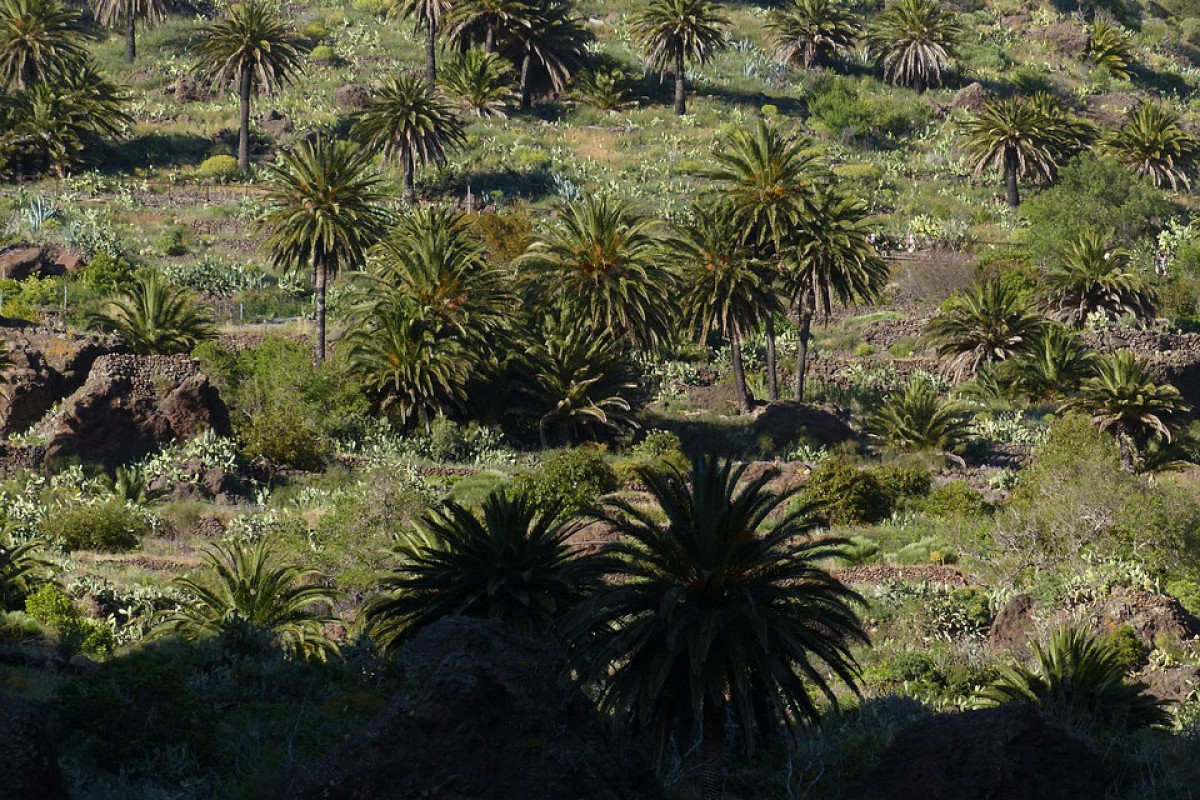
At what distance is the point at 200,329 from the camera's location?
1896 inches

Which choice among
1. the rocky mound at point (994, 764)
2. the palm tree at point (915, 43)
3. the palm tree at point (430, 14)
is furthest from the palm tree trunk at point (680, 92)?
the rocky mound at point (994, 764)

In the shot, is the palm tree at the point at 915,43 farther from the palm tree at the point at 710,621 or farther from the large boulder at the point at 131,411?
the palm tree at the point at 710,621

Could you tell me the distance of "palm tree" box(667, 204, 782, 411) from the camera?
48.3 m

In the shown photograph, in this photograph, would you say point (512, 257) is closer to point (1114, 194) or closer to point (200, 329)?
point (200, 329)

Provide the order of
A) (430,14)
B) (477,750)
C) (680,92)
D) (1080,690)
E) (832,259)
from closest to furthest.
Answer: (477,750) < (1080,690) < (832,259) < (430,14) < (680,92)

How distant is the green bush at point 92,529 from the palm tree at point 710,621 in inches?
718

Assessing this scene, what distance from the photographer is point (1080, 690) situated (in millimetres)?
24422

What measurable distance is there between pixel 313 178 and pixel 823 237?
16368 mm

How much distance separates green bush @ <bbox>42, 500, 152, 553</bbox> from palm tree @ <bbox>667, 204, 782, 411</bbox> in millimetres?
20155

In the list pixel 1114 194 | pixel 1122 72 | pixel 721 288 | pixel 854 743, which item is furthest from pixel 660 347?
pixel 1122 72

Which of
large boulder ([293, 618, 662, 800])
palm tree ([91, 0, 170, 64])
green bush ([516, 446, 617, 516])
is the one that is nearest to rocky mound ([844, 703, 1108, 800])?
large boulder ([293, 618, 662, 800])

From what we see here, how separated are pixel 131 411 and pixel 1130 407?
27496 mm

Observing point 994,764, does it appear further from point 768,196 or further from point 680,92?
point 680,92

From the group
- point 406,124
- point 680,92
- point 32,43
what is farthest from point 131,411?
point 680,92
